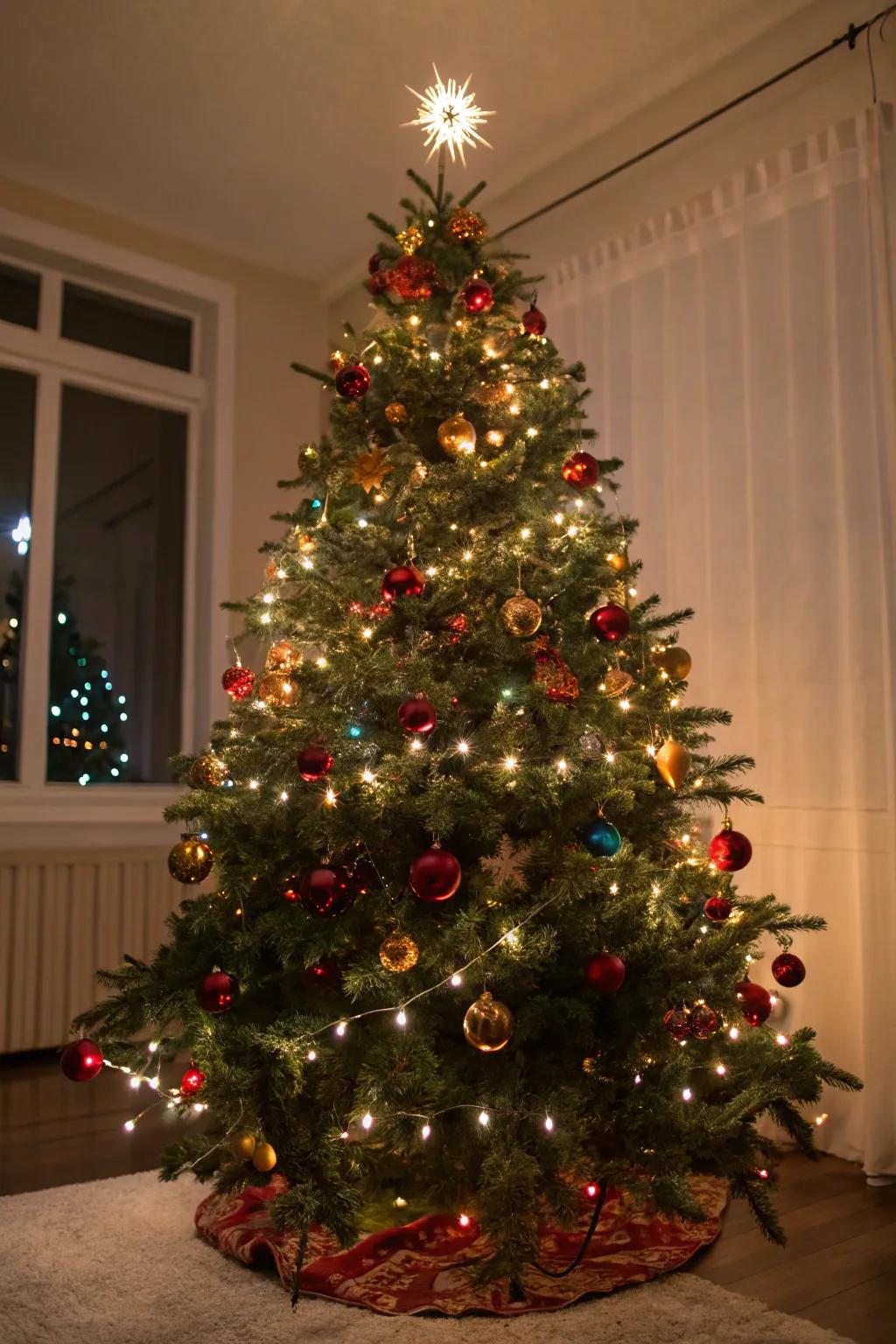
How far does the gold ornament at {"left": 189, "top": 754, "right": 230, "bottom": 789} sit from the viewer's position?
215 centimetres

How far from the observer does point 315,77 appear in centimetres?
332

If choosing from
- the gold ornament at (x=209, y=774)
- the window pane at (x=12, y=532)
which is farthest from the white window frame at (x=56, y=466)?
the gold ornament at (x=209, y=774)

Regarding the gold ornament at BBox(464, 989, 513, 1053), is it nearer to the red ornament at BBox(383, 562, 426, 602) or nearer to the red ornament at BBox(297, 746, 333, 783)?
the red ornament at BBox(297, 746, 333, 783)

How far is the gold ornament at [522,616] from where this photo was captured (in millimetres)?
1994

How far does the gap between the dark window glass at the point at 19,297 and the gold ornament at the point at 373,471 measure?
7.82 feet

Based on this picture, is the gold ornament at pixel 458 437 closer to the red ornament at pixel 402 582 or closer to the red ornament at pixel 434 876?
the red ornament at pixel 402 582

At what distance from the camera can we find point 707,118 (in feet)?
10.1

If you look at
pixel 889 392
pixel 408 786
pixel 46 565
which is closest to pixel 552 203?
pixel 889 392

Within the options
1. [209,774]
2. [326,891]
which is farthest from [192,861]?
[326,891]

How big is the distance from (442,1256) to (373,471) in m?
1.50

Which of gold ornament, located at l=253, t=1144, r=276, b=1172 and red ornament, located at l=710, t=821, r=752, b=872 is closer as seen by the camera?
gold ornament, located at l=253, t=1144, r=276, b=1172

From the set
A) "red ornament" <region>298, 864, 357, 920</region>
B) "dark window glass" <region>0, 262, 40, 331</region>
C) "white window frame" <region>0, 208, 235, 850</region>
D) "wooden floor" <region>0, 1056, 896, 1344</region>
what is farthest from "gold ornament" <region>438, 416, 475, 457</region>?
"dark window glass" <region>0, 262, 40, 331</region>

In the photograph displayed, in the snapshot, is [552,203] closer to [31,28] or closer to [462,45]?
[462,45]

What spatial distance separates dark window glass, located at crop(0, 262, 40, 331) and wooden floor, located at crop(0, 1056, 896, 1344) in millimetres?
2695
